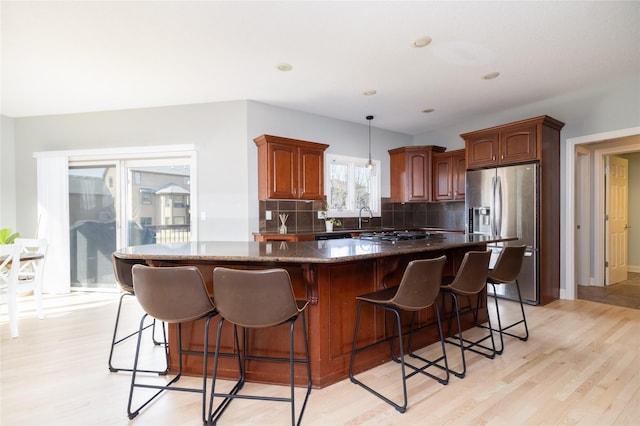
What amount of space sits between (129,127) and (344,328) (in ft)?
14.2

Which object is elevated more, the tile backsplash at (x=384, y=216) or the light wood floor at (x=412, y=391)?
the tile backsplash at (x=384, y=216)

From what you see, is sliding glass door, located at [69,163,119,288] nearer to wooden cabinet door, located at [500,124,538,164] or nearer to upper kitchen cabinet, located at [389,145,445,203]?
upper kitchen cabinet, located at [389,145,445,203]

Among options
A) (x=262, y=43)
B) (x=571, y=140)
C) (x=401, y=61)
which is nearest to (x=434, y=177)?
(x=571, y=140)

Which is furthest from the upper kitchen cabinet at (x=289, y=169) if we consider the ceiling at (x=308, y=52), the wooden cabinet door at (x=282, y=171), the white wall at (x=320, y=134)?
the ceiling at (x=308, y=52)

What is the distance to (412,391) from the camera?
2.23 m

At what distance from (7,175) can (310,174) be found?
4.65 m

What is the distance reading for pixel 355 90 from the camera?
13.8 feet

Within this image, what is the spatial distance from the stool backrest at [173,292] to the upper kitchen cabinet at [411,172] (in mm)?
4812

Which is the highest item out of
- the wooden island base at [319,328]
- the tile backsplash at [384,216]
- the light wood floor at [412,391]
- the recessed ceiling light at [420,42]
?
the recessed ceiling light at [420,42]

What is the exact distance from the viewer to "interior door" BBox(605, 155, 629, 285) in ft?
17.1

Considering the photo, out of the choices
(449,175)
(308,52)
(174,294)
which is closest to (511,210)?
(449,175)

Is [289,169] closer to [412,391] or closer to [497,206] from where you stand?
[497,206]

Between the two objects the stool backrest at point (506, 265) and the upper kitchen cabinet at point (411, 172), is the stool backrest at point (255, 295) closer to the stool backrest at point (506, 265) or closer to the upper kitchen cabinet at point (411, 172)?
the stool backrest at point (506, 265)

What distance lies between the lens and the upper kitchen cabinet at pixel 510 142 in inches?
162
